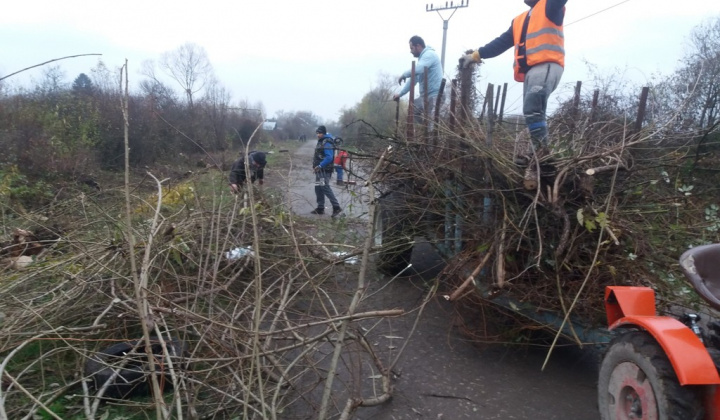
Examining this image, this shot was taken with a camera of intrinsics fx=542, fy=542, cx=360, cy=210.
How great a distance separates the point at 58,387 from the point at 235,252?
1.89 m

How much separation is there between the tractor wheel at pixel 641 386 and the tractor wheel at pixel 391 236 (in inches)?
92.1

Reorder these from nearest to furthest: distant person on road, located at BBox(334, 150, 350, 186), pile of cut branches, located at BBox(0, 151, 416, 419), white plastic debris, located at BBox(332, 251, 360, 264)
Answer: pile of cut branches, located at BBox(0, 151, 416, 419)
white plastic debris, located at BBox(332, 251, 360, 264)
distant person on road, located at BBox(334, 150, 350, 186)

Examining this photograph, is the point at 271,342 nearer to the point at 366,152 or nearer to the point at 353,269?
the point at 353,269

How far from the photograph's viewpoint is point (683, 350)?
2428mm

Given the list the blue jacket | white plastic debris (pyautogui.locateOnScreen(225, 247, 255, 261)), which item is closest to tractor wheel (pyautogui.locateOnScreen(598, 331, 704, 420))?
white plastic debris (pyautogui.locateOnScreen(225, 247, 255, 261))

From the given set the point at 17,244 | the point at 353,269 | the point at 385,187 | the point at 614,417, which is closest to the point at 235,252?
the point at 353,269

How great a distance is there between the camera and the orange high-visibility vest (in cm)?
549

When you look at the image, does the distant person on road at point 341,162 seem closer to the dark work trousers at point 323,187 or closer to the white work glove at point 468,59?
the dark work trousers at point 323,187

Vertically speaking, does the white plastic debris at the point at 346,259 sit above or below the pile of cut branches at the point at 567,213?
→ below

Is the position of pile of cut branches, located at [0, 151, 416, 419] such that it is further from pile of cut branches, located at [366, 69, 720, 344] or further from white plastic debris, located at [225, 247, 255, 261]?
pile of cut branches, located at [366, 69, 720, 344]

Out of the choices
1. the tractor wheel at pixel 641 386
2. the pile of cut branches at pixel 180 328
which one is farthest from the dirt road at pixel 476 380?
the tractor wheel at pixel 641 386

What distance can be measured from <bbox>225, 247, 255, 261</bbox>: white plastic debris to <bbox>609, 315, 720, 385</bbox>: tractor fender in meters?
3.38

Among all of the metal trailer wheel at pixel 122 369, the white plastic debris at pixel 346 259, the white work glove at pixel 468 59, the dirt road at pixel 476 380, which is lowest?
the dirt road at pixel 476 380

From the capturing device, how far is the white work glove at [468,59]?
19.5ft
